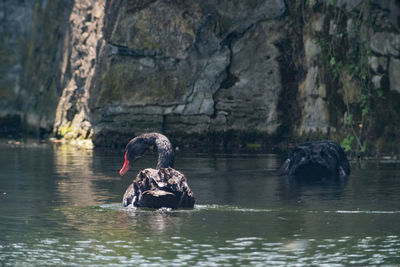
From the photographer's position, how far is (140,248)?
12.6 meters

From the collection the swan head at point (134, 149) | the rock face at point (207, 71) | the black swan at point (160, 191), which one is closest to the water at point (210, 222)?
the black swan at point (160, 191)

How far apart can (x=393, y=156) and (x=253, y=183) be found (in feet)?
31.3

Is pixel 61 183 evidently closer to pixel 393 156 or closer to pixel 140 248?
pixel 140 248

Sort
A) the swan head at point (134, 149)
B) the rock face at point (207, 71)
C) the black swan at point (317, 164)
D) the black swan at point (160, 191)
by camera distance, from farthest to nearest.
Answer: the rock face at point (207, 71) → the black swan at point (317, 164) → the swan head at point (134, 149) → the black swan at point (160, 191)

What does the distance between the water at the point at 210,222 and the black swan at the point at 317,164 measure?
45 cm

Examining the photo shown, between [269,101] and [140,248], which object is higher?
[269,101]

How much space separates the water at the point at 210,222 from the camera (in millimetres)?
12078

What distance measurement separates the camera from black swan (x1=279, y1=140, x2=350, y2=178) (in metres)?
24.1

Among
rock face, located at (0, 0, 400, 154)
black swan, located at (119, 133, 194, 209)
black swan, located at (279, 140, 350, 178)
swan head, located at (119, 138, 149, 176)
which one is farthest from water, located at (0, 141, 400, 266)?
rock face, located at (0, 0, 400, 154)

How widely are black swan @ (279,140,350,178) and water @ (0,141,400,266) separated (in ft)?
1.46

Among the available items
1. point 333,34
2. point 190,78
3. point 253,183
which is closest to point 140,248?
point 253,183

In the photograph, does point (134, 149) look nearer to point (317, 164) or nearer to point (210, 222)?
point (210, 222)

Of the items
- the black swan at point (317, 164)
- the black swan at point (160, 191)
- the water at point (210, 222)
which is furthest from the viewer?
the black swan at point (317, 164)

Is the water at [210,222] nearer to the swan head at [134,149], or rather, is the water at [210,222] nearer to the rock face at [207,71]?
the swan head at [134,149]
